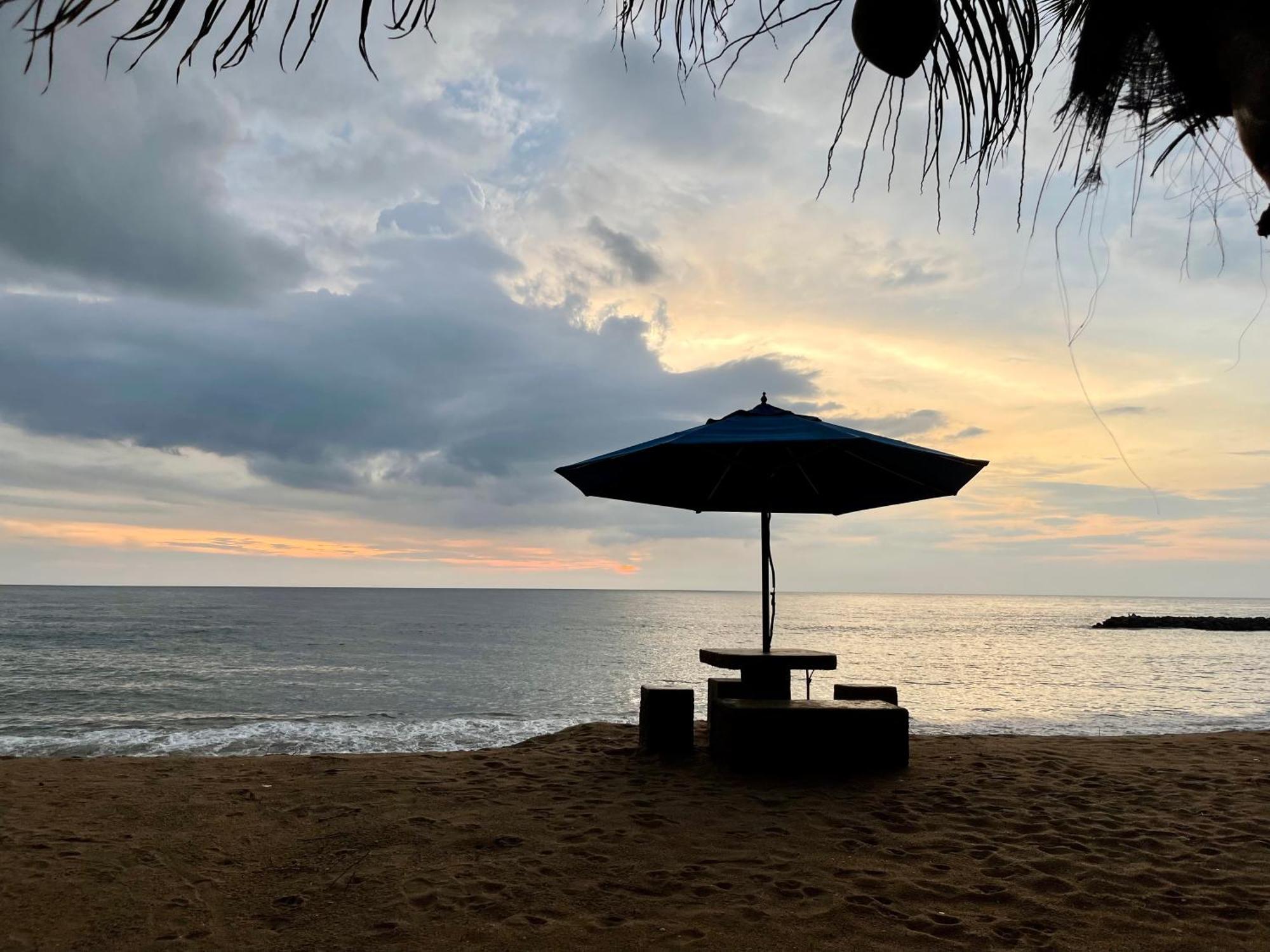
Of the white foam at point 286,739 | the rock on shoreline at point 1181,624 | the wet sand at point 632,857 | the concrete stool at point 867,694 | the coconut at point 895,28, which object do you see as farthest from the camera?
the rock on shoreline at point 1181,624

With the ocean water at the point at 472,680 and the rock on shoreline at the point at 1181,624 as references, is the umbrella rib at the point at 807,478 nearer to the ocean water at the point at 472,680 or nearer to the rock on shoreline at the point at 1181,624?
the ocean water at the point at 472,680

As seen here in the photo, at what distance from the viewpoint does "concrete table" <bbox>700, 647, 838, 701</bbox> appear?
6723 millimetres

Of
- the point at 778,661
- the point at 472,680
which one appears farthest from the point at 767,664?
the point at 472,680

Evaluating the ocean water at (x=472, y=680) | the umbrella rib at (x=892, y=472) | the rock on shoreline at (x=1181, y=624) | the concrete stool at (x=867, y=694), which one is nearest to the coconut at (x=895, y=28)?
the umbrella rib at (x=892, y=472)

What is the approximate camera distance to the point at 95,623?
53.8 metres

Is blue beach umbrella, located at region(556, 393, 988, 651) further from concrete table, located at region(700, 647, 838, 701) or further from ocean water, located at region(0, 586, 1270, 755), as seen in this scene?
ocean water, located at region(0, 586, 1270, 755)

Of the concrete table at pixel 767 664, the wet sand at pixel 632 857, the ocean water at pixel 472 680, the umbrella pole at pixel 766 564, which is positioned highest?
the umbrella pole at pixel 766 564

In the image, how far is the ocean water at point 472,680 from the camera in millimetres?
13891

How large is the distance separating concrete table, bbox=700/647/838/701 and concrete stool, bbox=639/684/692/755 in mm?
416

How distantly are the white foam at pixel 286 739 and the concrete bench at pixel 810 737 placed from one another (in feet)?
19.9

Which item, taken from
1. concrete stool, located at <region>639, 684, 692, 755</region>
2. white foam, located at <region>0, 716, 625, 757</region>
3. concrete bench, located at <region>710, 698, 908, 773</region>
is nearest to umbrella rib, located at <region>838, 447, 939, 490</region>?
concrete bench, located at <region>710, 698, 908, 773</region>

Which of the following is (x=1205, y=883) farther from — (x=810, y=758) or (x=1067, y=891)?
(x=810, y=758)

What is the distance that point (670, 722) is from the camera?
22.6ft

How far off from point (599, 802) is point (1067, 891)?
274 cm
